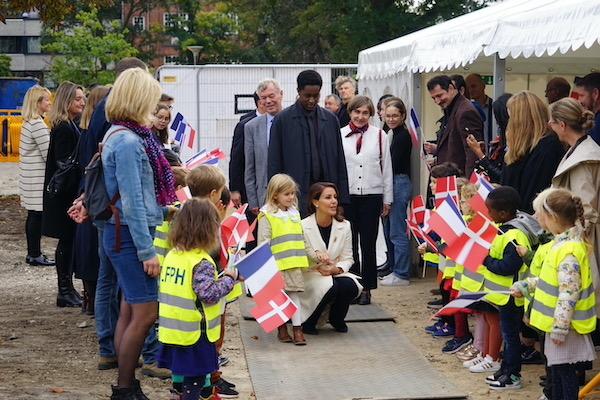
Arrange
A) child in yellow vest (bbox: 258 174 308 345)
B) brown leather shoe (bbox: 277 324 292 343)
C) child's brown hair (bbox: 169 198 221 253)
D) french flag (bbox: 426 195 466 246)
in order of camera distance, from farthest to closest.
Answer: brown leather shoe (bbox: 277 324 292 343) → child in yellow vest (bbox: 258 174 308 345) → french flag (bbox: 426 195 466 246) → child's brown hair (bbox: 169 198 221 253)

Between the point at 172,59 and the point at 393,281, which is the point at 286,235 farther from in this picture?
the point at 172,59

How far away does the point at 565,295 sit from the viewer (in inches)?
236

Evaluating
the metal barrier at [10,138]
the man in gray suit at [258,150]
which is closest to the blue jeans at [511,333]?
the man in gray suit at [258,150]

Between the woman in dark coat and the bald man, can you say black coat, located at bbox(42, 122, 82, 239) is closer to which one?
the woman in dark coat

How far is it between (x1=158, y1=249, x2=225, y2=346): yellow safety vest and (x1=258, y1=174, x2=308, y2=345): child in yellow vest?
259 centimetres

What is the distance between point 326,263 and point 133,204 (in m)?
2.89

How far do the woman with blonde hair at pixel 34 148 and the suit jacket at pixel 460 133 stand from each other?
4.15 m

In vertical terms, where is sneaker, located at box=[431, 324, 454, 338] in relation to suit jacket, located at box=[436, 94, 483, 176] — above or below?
below

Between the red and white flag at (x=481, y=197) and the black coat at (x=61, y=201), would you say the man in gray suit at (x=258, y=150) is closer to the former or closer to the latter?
the black coat at (x=61, y=201)

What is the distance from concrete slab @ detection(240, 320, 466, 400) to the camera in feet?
23.4

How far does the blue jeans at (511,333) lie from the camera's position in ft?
23.0

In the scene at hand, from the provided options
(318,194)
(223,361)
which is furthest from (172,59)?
(223,361)

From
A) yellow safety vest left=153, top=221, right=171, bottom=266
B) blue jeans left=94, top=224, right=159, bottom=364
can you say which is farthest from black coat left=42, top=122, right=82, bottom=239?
yellow safety vest left=153, top=221, right=171, bottom=266

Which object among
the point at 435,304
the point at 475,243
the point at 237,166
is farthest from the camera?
the point at 237,166
